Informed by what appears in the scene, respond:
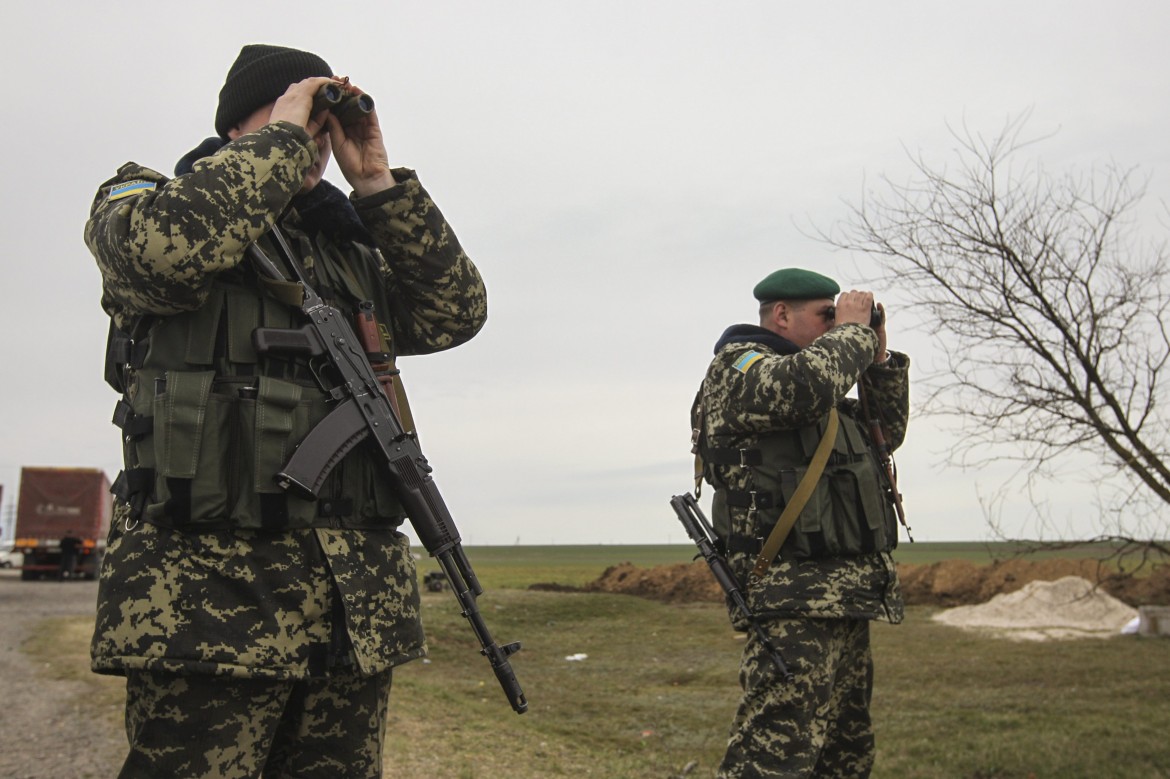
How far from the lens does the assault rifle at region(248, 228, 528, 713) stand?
229cm

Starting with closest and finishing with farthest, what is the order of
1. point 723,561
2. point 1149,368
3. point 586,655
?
point 723,561, point 1149,368, point 586,655

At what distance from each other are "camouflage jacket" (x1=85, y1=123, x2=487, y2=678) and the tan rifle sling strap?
6.38 ft

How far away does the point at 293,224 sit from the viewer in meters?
2.58

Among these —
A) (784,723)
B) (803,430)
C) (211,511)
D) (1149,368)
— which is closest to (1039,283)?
(1149,368)

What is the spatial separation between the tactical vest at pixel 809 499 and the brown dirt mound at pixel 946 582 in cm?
1776

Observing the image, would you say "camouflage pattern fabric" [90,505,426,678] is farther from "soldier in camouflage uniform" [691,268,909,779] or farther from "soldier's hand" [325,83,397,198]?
"soldier in camouflage uniform" [691,268,909,779]

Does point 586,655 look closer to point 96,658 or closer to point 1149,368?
point 1149,368

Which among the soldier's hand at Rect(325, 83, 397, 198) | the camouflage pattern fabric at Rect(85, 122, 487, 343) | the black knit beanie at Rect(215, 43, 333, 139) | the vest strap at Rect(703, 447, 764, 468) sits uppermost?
the black knit beanie at Rect(215, 43, 333, 139)

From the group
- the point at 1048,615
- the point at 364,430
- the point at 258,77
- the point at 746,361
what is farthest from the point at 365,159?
the point at 1048,615

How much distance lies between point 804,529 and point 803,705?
64 centimetres

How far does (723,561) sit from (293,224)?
2.52 meters

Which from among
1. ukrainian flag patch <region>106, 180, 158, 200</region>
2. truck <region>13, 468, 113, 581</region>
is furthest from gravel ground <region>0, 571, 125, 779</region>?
truck <region>13, 468, 113, 581</region>

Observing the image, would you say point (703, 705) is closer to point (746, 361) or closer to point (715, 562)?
point (715, 562)

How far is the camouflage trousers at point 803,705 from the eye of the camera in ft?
12.3
